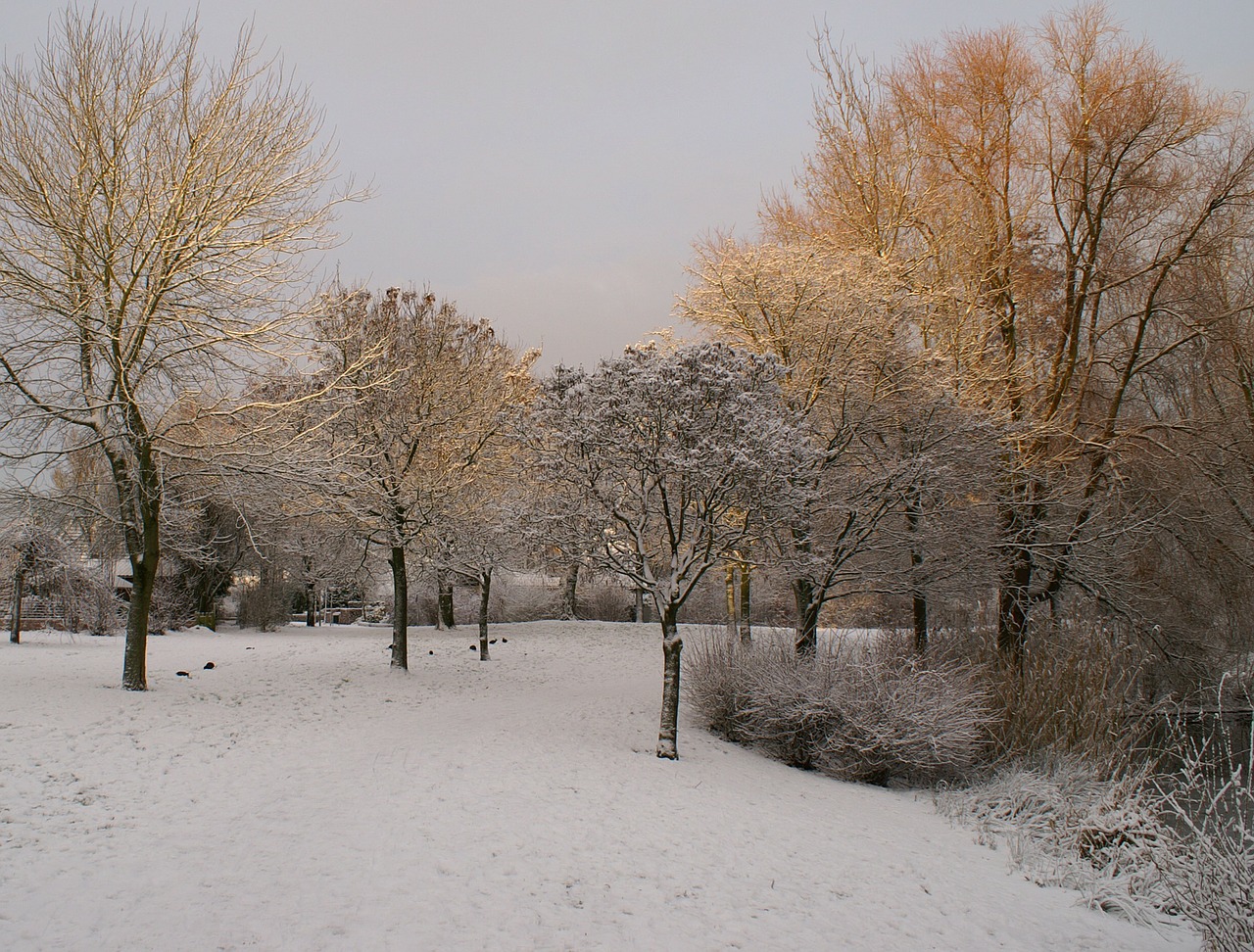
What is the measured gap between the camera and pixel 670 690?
10766 mm

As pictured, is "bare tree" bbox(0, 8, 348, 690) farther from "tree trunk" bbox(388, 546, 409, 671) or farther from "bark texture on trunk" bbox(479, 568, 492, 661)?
"bark texture on trunk" bbox(479, 568, 492, 661)

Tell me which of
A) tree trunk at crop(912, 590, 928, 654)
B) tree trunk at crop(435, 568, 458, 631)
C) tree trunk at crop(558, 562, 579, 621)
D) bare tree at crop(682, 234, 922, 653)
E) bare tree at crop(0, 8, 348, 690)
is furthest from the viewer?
tree trunk at crop(558, 562, 579, 621)

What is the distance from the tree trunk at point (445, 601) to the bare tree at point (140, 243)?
454 inches

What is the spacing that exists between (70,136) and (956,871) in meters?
14.2

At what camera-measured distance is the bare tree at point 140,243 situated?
1000 centimetres

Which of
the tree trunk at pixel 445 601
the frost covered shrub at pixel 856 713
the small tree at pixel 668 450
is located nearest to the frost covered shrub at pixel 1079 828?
the frost covered shrub at pixel 856 713

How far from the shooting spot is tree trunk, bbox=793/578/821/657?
45.3ft

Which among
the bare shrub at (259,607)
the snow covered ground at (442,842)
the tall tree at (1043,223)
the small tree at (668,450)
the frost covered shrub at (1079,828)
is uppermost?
the tall tree at (1043,223)

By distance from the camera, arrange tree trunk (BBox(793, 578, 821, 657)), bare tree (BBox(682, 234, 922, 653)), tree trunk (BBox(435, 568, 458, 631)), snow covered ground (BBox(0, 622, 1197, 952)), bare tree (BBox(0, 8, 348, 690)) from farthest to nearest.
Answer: tree trunk (BBox(435, 568, 458, 631)) < bare tree (BBox(682, 234, 922, 653)) < tree trunk (BBox(793, 578, 821, 657)) < bare tree (BBox(0, 8, 348, 690)) < snow covered ground (BBox(0, 622, 1197, 952))

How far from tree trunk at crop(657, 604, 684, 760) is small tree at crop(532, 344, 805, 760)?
0.05 ft

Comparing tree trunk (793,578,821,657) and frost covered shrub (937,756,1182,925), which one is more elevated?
tree trunk (793,578,821,657)

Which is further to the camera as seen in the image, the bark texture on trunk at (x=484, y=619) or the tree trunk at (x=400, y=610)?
the bark texture on trunk at (x=484, y=619)

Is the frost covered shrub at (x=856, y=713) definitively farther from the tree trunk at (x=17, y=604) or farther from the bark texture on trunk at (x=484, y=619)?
the tree trunk at (x=17, y=604)

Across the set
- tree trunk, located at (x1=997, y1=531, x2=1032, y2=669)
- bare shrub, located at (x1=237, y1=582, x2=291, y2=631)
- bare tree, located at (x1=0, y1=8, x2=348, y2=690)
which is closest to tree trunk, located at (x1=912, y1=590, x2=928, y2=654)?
tree trunk, located at (x1=997, y1=531, x2=1032, y2=669)
